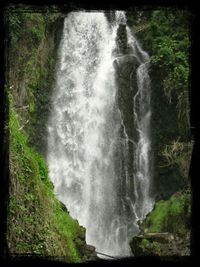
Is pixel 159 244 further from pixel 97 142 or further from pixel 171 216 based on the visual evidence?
pixel 97 142

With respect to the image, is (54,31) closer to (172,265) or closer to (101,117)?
(101,117)

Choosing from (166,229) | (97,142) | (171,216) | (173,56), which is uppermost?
(173,56)

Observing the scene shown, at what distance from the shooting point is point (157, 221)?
576 inches

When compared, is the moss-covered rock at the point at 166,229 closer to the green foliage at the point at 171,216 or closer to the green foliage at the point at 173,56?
the green foliage at the point at 171,216

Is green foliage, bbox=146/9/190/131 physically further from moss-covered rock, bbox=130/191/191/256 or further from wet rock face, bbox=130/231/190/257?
wet rock face, bbox=130/231/190/257

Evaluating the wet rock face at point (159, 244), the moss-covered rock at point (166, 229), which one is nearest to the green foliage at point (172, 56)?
the moss-covered rock at point (166, 229)

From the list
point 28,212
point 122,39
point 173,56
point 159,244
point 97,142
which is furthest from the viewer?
point 122,39

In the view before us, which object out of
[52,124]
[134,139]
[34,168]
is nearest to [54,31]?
[52,124]

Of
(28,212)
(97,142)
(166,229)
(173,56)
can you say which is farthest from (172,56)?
(28,212)

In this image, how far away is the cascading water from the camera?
61.3 ft

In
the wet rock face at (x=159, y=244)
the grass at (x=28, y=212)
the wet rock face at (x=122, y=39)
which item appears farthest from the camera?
the wet rock face at (x=122, y=39)

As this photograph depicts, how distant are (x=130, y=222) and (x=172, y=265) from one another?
16.5 m

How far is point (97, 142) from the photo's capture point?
1958cm

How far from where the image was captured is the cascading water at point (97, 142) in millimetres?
18688
